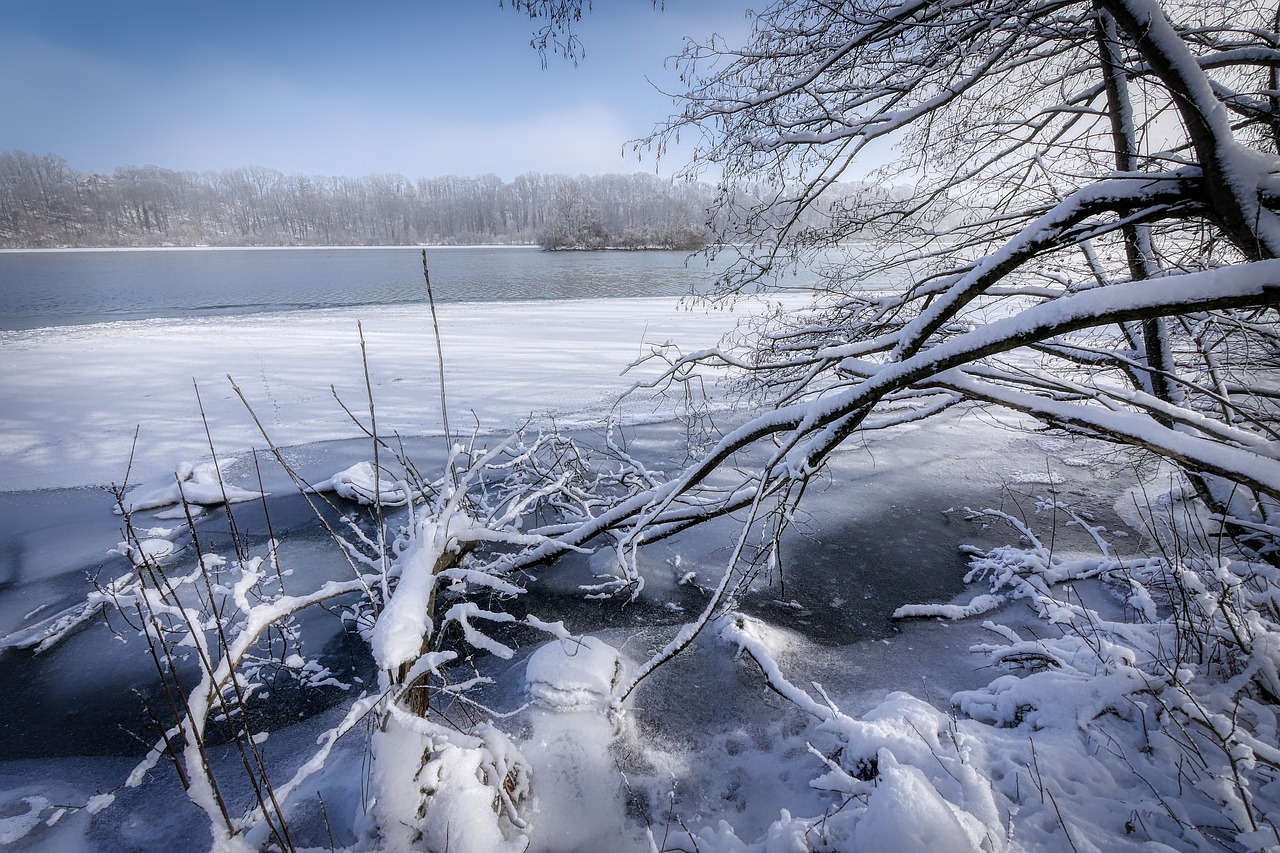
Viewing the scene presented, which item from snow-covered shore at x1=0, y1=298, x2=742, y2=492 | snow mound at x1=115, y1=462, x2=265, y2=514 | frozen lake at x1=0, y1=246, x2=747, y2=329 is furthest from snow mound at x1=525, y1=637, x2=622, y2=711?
frozen lake at x1=0, y1=246, x2=747, y2=329

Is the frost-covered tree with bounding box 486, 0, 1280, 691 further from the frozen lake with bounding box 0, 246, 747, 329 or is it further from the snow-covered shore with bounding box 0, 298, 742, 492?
the frozen lake with bounding box 0, 246, 747, 329

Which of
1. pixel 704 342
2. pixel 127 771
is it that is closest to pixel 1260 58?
pixel 127 771

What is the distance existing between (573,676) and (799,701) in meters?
1.41

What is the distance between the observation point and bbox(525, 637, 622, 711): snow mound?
3.34 metres

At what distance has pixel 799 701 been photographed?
9.51 ft

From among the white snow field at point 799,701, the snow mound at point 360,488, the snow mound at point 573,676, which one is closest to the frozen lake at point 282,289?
the white snow field at point 799,701

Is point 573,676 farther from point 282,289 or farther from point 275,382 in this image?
point 282,289

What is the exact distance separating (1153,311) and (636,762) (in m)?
3.11

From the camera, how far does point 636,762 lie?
3.05m

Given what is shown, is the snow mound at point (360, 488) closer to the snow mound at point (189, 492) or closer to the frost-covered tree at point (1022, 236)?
the snow mound at point (189, 492)

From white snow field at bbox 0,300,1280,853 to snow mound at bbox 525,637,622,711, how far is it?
17 mm

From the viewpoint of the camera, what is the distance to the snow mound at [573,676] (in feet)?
11.0

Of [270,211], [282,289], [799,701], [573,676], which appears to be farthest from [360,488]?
[270,211]

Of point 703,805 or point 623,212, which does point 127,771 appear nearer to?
point 703,805
